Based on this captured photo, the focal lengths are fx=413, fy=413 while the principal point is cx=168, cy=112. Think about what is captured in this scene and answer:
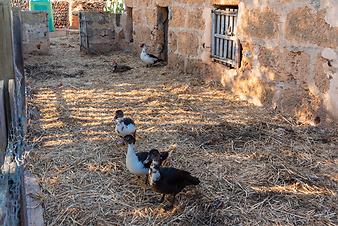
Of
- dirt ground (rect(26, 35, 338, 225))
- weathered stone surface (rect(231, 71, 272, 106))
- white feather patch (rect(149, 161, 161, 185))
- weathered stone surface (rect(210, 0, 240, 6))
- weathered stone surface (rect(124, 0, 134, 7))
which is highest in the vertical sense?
weathered stone surface (rect(124, 0, 134, 7))

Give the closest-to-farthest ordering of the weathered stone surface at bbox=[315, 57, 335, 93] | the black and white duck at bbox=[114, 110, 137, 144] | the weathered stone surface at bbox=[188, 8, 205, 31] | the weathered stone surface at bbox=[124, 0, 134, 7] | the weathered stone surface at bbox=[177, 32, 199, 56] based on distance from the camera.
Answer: the black and white duck at bbox=[114, 110, 137, 144]
the weathered stone surface at bbox=[315, 57, 335, 93]
the weathered stone surface at bbox=[188, 8, 205, 31]
the weathered stone surface at bbox=[177, 32, 199, 56]
the weathered stone surface at bbox=[124, 0, 134, 7]

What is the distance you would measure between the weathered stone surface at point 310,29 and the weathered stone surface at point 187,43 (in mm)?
2698

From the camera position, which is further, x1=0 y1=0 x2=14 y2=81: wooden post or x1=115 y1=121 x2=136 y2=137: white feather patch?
x1=115 y1=121 x2=136 y2=137: white feather patch

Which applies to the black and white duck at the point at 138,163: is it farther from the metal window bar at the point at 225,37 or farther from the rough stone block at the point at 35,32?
the rough stone block at the point at 35,32

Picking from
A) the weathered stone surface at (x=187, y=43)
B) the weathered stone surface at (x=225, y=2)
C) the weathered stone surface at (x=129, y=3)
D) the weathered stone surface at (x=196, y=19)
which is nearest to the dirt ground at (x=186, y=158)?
the weathered stone surface at (x=187, y=43)

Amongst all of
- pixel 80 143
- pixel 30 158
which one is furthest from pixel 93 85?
pixel 30 158

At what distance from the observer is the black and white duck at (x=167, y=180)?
3.34m

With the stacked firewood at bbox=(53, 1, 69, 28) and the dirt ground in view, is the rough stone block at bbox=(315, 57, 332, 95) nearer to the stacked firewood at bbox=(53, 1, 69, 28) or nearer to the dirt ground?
the dirt ground

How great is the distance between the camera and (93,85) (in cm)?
793

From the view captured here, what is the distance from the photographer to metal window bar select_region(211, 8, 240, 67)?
6.97m

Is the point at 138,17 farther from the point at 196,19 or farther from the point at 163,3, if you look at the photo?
the point at 196,19

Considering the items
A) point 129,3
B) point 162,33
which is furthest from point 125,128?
point 129,3

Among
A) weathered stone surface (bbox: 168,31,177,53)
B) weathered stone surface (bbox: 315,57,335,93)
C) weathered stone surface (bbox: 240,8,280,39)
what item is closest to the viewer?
weathered stone surface (bbox: 315,57,335,93)

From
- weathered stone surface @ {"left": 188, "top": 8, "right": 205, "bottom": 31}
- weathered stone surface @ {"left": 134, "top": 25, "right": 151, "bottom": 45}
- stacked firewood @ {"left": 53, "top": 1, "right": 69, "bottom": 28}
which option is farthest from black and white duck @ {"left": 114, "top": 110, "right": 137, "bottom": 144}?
stacked firewood @ {"left": 53, "top": 1, "right": 69, "bottom": 28}
